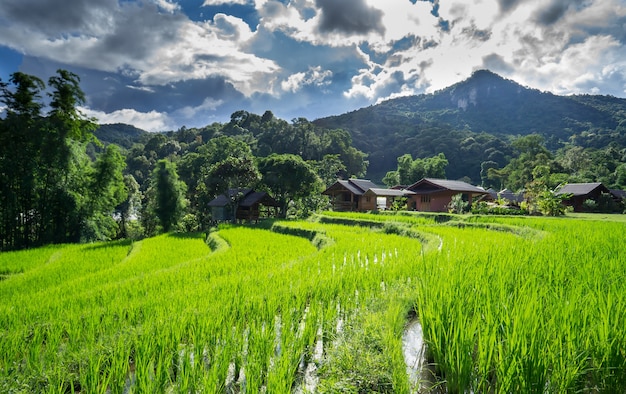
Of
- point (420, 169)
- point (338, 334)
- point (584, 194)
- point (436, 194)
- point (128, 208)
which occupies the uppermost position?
point (420, 169)

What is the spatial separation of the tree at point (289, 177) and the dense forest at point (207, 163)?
98 millimetres

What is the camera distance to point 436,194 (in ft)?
97.9

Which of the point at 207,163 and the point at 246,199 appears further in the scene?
the point at 207,163

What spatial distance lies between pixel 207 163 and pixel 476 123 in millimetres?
116931

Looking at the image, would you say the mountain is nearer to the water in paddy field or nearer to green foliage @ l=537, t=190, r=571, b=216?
green foliage @ l=537, t=190, r=571, b=216

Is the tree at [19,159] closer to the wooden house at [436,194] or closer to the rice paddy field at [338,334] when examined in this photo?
the rice paddy field at [338,334]

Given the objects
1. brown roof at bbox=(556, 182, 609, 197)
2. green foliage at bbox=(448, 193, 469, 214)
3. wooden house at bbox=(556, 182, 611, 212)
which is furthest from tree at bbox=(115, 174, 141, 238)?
wooden house at bbox=(556, 182, 611, 212)

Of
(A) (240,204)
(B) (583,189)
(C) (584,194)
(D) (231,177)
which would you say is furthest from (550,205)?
(D) (231,177)

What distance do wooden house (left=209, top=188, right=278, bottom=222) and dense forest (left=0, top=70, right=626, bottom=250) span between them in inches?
32.5

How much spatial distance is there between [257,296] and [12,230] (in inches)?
753

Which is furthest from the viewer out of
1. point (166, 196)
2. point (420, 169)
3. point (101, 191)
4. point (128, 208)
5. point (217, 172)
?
point (420, 169)

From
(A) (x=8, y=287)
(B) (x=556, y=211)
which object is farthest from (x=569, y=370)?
(B) (x=556, y=211)

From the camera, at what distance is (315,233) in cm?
1448

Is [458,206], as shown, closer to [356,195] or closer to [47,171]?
[356,195]
